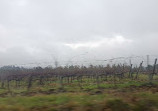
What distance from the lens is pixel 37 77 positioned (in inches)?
1764

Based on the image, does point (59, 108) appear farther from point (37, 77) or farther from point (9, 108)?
point (37, 77)

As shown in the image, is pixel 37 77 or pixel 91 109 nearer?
pixel 91 109

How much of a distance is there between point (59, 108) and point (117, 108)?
154 centimetres

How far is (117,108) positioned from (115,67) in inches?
1418

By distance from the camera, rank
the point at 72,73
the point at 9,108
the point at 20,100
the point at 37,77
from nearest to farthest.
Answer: the point at 9,108 → the point at 20,100 → the point at 72,73 → the point at 37,77

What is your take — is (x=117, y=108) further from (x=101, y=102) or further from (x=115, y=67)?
(x=115, y=67)

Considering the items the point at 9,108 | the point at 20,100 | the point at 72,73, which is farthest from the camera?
the point at 72,73

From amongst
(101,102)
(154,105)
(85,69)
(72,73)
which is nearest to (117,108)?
(101,102)

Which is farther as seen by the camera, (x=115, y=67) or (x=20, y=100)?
(x=115, y=67)

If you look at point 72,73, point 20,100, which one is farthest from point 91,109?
point 72,73

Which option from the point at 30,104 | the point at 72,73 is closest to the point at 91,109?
the point at 30,104

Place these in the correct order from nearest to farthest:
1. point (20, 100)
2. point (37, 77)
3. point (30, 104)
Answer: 1. point (30, 104)
2. point (20, 100)
3. point (37, 77)

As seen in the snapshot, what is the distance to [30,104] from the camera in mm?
7609

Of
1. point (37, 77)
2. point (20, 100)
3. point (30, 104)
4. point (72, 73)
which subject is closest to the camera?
point (30, 104)
